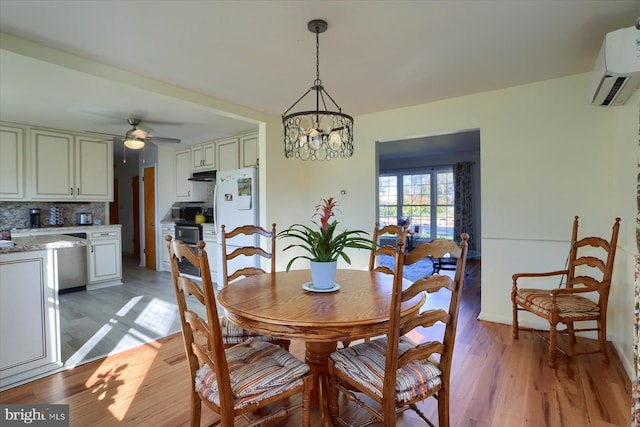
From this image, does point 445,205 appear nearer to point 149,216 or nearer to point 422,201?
point 422,201

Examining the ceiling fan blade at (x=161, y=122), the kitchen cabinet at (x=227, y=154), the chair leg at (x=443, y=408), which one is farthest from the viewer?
the kitchen cabinet at (x=227, y=154)

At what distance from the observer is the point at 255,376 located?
4.54ft

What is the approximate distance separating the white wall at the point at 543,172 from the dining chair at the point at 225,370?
2423mm

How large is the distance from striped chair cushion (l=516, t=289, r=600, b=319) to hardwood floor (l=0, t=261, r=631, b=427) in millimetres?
372

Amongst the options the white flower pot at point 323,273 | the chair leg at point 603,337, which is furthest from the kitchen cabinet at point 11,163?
the chair leg at point 603,337

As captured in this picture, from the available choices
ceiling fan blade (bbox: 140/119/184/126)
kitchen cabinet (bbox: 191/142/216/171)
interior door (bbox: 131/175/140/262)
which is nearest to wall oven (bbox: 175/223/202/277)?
kitchen cabinet (bbox: 191/142/216/171)

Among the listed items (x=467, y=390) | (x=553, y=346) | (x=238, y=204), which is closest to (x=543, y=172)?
(x=553, y=346)

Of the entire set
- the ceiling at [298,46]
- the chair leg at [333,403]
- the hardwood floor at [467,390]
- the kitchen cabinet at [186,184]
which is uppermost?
the ceiling at [298,46]

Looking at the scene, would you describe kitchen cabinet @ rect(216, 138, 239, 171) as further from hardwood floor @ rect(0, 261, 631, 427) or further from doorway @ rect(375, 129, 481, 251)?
hardwood floor @ rect(0, 261, 631, 427)

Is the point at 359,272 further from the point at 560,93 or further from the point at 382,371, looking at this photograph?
the point at 560,93

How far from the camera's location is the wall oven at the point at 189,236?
5.15 meters

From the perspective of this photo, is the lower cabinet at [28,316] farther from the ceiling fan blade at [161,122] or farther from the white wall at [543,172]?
the white wall at [543,172]

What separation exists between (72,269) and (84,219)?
2.80 ft

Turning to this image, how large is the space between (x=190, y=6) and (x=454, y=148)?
626 cm
